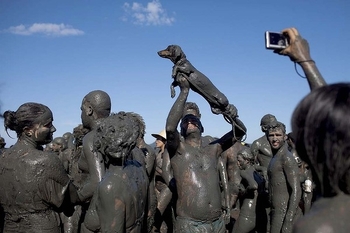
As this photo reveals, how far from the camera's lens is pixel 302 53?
2088 millimetres

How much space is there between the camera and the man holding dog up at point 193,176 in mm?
5305

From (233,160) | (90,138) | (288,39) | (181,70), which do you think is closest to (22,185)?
(90,138)

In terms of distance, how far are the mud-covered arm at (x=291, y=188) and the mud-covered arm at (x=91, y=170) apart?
296 cm

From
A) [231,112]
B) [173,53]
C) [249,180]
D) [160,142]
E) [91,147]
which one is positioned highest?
[173,53]

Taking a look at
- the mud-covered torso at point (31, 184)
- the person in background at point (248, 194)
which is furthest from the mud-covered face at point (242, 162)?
the mud-covered torso at point (31, 184)

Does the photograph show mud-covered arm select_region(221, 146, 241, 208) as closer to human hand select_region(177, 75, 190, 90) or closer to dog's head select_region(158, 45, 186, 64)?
human hand select_region(177, 75, 190, 90)

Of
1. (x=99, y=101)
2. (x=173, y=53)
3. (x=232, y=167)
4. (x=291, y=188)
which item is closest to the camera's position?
(x=173, y=53)

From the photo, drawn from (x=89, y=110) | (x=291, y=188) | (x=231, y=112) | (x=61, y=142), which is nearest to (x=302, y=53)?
(x=231, y=112)

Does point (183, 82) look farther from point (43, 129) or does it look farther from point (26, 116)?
point (26, 116)

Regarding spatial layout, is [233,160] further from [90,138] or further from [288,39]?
[288,39]

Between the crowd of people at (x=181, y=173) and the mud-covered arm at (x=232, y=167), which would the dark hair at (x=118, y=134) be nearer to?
the crowd of people at (x=181, y=173)

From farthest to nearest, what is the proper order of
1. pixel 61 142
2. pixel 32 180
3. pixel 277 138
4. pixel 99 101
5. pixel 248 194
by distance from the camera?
pixel 61 142 < pixel 248 194 < pixel 277 138 < pixel 99 101 < pixel 32 180

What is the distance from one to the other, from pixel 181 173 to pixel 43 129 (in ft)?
6.58

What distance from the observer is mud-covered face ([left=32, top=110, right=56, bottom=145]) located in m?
4.16
